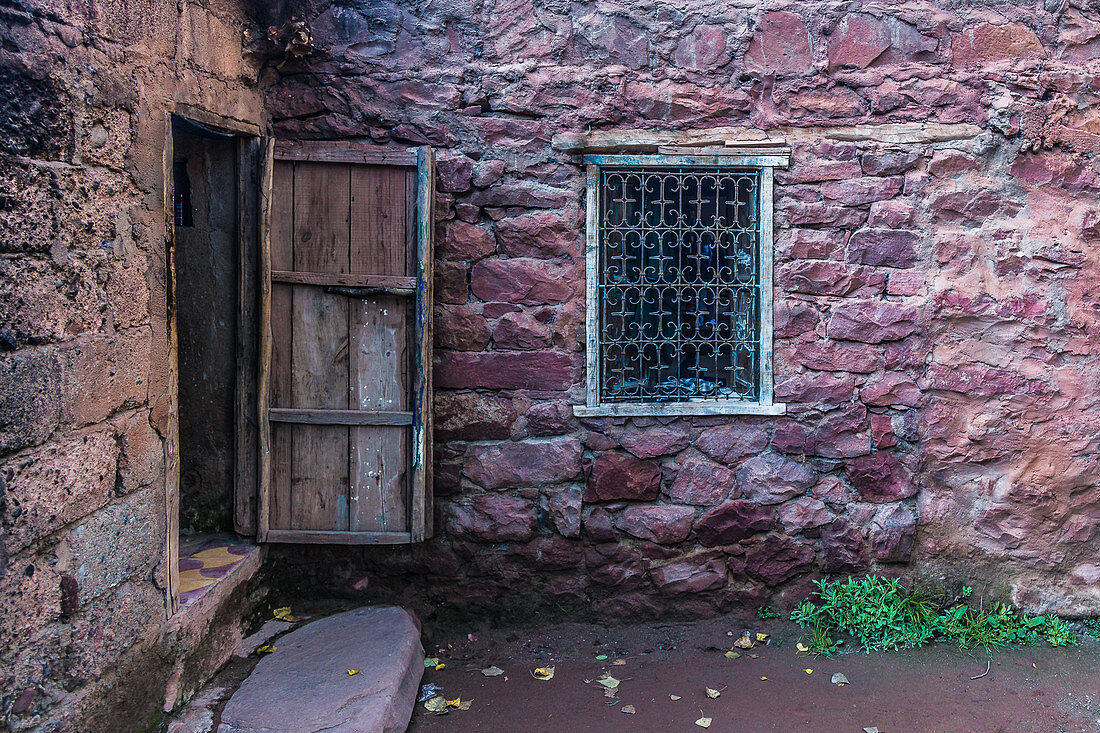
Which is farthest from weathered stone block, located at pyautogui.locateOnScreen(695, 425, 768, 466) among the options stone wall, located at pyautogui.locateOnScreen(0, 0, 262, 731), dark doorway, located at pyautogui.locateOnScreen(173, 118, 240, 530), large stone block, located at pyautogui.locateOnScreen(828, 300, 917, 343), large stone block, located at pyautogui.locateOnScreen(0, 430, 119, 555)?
large stone block, located at pyautogui.locateOnScreen(0, 430, 119, 555)

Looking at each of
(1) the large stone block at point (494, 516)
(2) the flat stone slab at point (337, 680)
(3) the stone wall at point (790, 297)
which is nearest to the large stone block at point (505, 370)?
(3) the stone wall at point (790, 297)

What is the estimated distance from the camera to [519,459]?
11.5 feet

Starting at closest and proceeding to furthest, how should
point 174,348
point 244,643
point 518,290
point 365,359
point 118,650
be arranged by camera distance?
point 118,650, point 174,348, point 244,643, point 365,359, point 518,290

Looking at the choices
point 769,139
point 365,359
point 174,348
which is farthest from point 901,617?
point 174,348

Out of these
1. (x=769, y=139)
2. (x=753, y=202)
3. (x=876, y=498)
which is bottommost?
(x=876, y=498)

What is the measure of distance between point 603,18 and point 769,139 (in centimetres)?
98

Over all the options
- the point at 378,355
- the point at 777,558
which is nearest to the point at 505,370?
the point at 378,355

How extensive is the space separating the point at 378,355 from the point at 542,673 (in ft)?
5.29

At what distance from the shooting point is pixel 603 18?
3420 millimetres

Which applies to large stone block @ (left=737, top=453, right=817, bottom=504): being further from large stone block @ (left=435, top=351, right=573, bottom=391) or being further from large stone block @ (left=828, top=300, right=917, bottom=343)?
large stone block @ (left=435, top=351, right=573, bottom=391)

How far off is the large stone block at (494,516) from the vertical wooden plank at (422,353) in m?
0.26

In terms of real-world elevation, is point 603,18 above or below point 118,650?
above

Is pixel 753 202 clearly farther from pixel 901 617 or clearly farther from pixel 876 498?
pixel 901 617

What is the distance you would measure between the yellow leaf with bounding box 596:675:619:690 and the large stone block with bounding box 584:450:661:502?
0.80m
